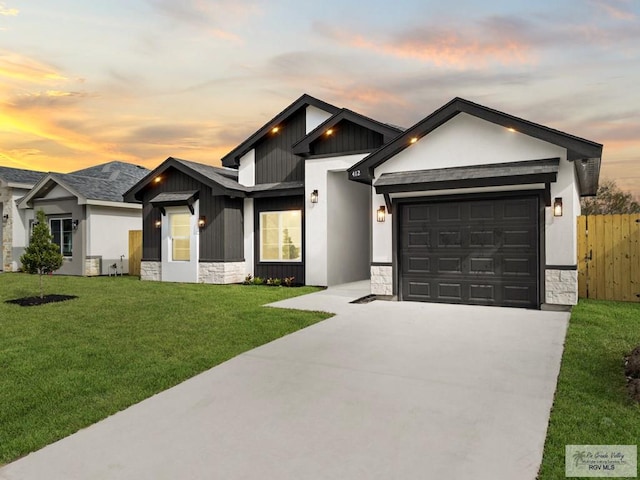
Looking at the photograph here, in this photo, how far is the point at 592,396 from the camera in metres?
4.02

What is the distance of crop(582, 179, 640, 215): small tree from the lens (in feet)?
89.9

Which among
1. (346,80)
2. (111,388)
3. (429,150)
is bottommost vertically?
(111,388)

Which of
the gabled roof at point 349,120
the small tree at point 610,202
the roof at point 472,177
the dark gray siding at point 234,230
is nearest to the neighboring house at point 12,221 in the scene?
the dark gray siding at point 234,230

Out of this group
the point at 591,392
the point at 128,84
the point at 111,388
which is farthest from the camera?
the point at 128,84

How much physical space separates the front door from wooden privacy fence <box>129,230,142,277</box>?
342 centimetres

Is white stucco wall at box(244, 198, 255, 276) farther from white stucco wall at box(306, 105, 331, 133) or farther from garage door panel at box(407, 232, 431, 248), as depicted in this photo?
garage door panel at box(407, 232, 431, 248)

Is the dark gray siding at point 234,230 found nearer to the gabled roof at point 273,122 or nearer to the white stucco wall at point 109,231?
the gabled roof at point 273,122

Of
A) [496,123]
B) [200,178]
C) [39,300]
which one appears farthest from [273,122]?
[39,300]

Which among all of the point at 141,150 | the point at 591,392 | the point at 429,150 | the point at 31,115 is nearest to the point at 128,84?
the point at 31,115

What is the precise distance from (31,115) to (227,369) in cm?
1415

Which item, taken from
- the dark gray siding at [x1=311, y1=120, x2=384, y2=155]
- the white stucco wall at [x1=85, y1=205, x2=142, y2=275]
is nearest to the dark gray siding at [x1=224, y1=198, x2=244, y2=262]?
the dark gray siding at [x1=311, y1=120, x2=384, y2=155]

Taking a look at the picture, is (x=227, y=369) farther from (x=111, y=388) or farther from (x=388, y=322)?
(x=388, y=322)

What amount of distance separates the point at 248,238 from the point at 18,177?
1446cm

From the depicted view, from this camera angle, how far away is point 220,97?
14.3 m
